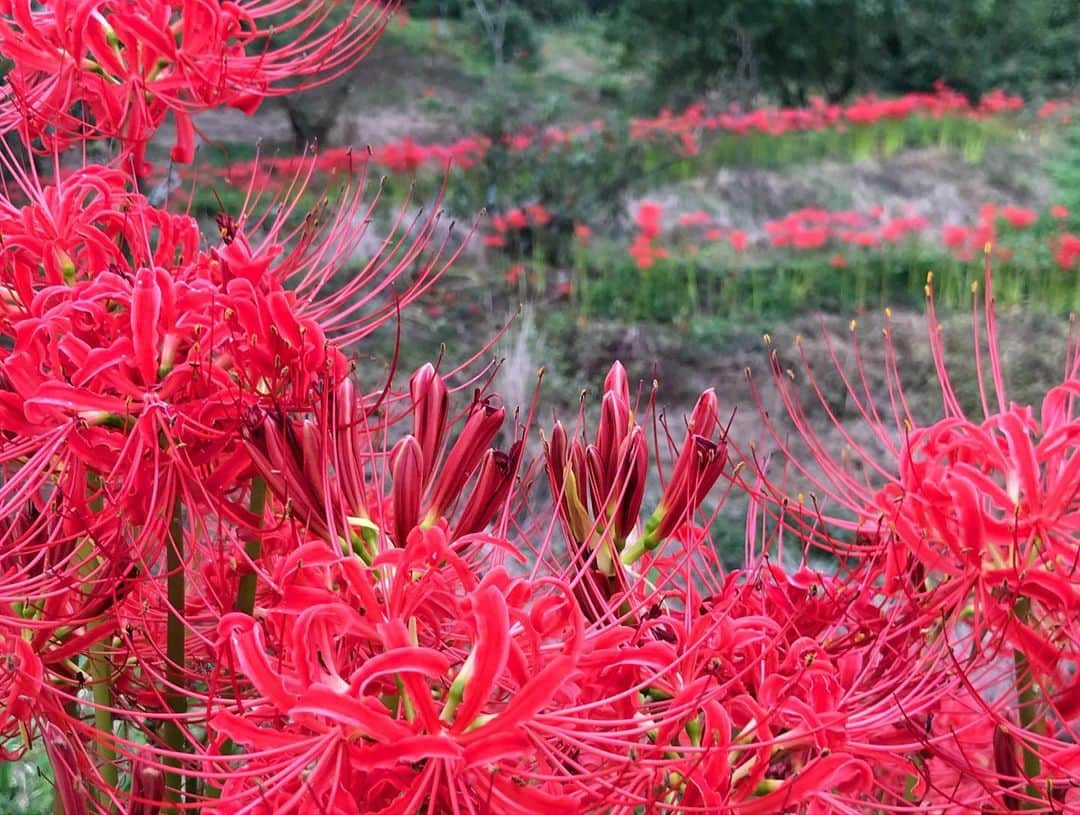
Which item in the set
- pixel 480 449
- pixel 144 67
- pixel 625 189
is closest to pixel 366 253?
pixel 625 189

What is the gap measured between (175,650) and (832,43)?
9.91 metres

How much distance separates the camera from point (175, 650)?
32.7 inches

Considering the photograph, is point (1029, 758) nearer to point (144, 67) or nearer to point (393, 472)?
point (393, 472)

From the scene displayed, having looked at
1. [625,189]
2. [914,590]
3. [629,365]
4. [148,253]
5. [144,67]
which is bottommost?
[629,365]

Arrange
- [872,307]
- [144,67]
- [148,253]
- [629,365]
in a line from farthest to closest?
[872,307]
[629,365]
[144,67]
[148,253]

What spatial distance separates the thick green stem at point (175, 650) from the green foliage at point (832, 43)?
29.4ft

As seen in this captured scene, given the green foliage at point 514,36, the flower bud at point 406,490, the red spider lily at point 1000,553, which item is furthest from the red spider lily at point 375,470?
the green foliage at point 514,36

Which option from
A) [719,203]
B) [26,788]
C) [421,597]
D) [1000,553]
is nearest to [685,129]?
[719,203]

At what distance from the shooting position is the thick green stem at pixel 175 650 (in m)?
0.82

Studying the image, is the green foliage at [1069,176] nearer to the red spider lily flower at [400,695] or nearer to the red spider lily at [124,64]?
the red spider lily at [124,64]

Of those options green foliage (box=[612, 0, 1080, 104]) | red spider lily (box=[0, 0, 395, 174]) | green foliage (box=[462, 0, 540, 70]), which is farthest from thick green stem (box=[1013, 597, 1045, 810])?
green foliage (box=[462, 0, 540, 70])

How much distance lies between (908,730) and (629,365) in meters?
3.81

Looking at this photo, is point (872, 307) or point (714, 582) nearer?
point (714, 582)

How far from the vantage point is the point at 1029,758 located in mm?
856
